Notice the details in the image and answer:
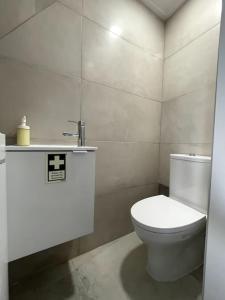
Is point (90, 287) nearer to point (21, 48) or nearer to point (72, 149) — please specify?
A: point (72, 149)

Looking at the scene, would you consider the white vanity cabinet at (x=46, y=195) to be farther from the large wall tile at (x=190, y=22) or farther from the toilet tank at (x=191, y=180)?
the large wall tile at (x=190, y=22)

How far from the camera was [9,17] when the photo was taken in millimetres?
876

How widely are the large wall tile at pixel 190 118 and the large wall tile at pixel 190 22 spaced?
466mm

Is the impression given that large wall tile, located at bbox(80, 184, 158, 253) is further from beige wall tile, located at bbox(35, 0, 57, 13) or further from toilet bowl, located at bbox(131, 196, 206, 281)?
beige wall tile, located at bbox(35, 0, 57, 13)

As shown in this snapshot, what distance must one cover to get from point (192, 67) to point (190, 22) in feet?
1.24

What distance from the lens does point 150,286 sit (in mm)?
990

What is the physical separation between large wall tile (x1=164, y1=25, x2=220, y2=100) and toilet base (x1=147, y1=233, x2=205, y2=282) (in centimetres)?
115

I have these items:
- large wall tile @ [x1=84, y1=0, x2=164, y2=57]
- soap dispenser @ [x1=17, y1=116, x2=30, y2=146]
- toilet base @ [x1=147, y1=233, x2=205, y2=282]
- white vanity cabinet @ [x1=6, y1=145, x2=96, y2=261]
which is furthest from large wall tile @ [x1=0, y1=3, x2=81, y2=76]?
toilet base @ [x1=147, y1=233, x2=205, y2=282]

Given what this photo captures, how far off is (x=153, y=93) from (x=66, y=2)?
0.94 metres

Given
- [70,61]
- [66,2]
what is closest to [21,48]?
[70,61]

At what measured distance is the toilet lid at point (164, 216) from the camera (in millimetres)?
852

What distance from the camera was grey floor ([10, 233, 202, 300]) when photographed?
92 centimetres

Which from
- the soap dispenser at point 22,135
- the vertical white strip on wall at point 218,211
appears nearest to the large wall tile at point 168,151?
the vertical white strip on wall at point 218,211

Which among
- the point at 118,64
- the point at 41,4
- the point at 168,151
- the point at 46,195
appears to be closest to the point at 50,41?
the point at 41,4
